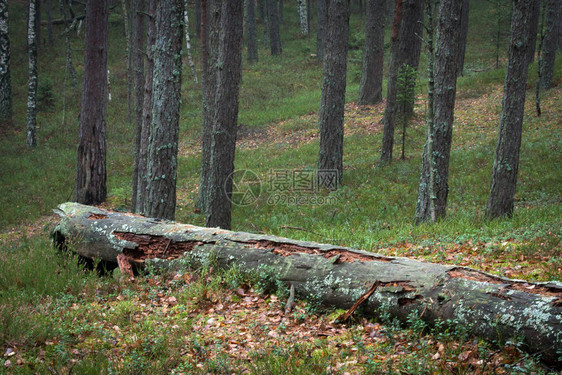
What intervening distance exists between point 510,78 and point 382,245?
190 inches

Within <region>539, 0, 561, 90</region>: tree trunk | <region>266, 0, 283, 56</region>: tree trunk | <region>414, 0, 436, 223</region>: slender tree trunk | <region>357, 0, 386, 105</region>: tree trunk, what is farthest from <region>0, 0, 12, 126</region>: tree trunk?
<region>539, 0, 561, 90</region>: tree trunk

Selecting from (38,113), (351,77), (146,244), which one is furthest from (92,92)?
(351,77)

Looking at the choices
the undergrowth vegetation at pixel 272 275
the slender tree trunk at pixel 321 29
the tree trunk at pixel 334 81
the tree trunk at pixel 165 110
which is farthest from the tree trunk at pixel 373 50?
the tree trunk at pixel 165 110

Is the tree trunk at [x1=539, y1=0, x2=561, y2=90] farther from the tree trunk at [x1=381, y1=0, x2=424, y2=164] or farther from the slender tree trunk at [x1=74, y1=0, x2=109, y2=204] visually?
the slender tree trunk at [x1=74, y1=0, x2=109, y2=204]

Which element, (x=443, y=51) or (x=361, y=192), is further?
(x=361, y=192)

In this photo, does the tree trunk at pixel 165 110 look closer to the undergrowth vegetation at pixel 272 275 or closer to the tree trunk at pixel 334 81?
the undergrowth vegetation at pixel 272 275

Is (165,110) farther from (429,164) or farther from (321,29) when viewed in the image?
(321,29)

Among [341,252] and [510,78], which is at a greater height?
[510,78]

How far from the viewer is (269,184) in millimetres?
15938

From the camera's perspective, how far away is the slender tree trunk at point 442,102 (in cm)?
939

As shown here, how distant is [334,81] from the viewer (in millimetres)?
14453

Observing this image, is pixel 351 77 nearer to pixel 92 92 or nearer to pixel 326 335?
pixel 92 92

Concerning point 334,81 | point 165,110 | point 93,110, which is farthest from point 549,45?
point 93,110

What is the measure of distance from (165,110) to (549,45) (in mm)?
20473
